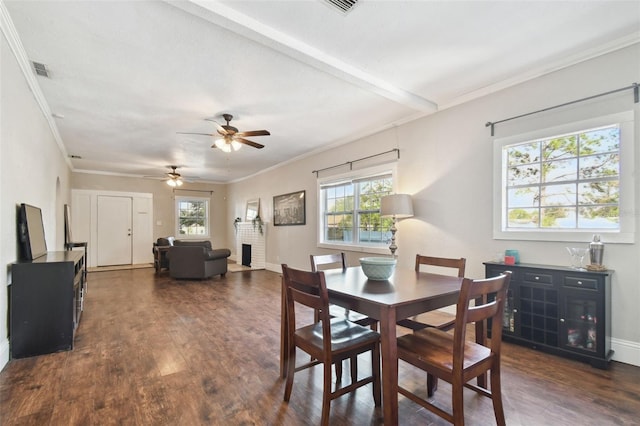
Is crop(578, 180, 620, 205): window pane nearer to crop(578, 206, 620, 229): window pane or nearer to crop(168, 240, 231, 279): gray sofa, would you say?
crop(578, 206, 620, 229): window pane

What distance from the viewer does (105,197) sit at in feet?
27.7

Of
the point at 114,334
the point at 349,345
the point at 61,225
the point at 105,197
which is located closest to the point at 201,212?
the point at 105,197

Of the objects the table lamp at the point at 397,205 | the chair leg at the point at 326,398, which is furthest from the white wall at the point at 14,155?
the table lamp at the point at 397,205

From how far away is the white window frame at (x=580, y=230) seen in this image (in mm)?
2465

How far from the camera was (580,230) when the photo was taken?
107 inches

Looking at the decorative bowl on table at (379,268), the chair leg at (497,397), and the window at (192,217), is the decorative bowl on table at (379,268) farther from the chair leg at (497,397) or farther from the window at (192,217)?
the window at (192,217)

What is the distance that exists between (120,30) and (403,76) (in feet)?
8.40

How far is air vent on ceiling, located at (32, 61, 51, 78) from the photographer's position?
113 inches

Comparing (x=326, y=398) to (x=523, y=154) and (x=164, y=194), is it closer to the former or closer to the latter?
(x=523, y=154)

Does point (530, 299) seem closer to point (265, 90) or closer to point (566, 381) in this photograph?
point (566, 381)

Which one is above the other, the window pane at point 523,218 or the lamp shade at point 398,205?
the lamp shade at point 398,205

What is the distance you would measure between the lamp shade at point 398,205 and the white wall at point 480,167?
0.21m

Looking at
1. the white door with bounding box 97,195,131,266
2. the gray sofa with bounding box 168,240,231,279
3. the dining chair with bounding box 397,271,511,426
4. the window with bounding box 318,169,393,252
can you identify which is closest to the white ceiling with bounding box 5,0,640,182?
the window with bounding box 318,169,393,252

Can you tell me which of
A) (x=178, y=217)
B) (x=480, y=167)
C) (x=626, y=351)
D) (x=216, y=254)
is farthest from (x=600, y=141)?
(x=178, y=217)
